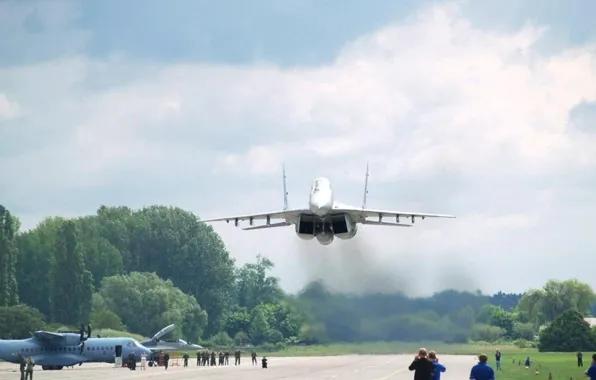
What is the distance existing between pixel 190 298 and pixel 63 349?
5392 cm

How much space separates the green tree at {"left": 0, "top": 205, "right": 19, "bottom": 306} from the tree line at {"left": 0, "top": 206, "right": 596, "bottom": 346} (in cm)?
11

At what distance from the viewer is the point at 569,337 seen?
118 meters

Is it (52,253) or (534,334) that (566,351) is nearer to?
(534,334)

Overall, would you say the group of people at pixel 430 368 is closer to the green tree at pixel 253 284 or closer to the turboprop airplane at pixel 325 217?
the turboprop airplane at pixel 325 217

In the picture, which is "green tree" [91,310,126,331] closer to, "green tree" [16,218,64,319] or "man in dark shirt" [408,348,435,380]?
"green tree" [16,218,64,319]

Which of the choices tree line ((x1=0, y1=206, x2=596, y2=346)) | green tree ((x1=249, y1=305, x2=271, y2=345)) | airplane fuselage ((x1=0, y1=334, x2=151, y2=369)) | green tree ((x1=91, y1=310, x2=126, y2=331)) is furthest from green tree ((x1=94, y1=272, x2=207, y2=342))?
airplane fuselage ((x1=0, y1=334, x2=151, y2=369))

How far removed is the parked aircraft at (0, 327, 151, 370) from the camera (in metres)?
92.8

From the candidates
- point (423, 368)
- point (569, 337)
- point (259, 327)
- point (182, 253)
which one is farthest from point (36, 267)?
point (423, 368)

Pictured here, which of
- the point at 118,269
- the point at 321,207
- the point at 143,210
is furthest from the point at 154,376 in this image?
the point at 143,210

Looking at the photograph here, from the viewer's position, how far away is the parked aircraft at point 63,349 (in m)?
92.8

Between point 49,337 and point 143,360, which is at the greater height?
point 49,337

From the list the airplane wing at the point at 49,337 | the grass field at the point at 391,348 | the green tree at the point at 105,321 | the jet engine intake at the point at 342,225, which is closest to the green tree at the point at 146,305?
the green tree at the point at 105,321

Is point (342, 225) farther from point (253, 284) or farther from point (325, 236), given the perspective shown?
point (253, 284)

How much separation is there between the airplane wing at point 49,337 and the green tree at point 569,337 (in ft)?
159
